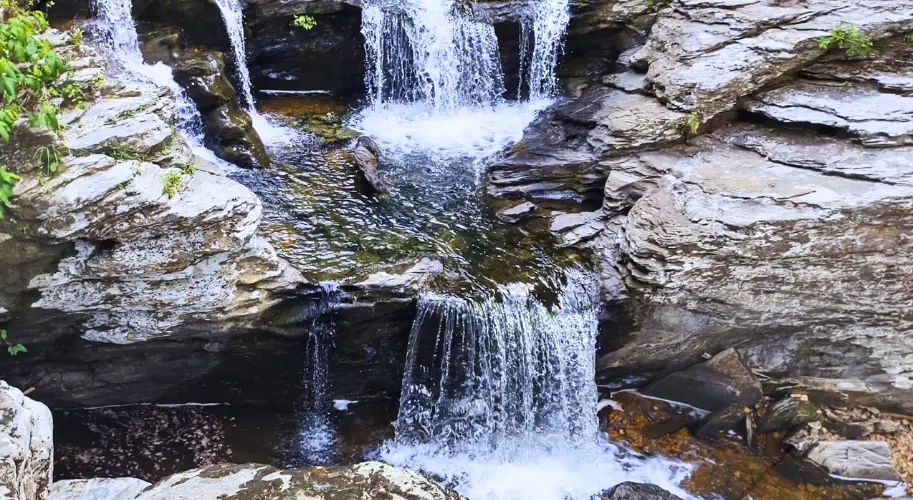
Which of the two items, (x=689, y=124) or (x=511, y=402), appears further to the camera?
(x=689, y=124)

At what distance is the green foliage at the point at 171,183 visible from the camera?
5.65 metres

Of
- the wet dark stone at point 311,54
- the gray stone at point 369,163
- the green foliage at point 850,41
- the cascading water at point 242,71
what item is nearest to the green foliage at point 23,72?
the gray stone at point 369,163

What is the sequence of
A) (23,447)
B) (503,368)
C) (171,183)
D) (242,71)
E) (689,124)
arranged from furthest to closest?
(242,71), (689,124), (503,368), (171,183), (23,447)

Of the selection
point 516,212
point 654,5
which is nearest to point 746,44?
point 654,5

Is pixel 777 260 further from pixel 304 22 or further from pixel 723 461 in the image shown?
pixel 304 22

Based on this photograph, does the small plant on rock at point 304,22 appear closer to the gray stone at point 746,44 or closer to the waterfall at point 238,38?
the waterfall at point 238,38

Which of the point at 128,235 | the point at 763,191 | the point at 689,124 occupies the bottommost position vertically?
the point at 763,191

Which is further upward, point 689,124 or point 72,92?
point 72,92

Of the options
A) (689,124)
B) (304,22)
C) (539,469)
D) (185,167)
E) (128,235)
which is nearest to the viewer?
(128,235)

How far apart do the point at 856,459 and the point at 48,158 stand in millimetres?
8717

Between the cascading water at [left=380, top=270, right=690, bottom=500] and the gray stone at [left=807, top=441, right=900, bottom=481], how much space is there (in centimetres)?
159

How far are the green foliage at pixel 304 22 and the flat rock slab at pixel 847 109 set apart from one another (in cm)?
710

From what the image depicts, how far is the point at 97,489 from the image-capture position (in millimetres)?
4867

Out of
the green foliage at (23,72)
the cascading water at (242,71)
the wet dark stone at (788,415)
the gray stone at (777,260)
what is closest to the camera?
the green foliage at (23,72)
